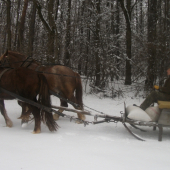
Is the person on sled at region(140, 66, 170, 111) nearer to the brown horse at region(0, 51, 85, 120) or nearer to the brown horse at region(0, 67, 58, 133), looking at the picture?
the brown horse at region(0, 51, 85, 120)

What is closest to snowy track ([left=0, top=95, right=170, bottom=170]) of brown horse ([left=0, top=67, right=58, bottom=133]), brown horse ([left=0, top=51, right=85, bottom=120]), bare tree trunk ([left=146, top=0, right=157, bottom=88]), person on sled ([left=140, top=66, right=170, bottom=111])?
brown horse ([left=0, top=67, right=58, bottom=133])

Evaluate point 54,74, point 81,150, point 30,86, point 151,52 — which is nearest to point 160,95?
point 81,150

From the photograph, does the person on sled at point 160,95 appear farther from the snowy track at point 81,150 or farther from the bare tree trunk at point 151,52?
the bare tree trunk at point 151,52

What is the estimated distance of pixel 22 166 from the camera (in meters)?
2.55

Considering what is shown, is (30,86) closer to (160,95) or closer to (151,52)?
(160,95)

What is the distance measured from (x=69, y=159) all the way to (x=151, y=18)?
9.43 metres

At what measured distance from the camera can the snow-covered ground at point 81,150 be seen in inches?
105

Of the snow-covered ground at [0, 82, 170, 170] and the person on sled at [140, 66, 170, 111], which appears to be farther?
the person on sled at [140, 66, 170, 111]

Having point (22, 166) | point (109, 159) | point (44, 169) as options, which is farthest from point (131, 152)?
point (22, 166)

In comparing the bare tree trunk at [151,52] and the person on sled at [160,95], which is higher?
the bare tree trunk at [151,52]

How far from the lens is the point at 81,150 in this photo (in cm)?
318

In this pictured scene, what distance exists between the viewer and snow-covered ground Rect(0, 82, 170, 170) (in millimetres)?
2660

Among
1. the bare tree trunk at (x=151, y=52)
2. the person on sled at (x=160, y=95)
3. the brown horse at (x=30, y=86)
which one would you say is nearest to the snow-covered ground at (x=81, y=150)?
the brown horse at (x=30, y=86)

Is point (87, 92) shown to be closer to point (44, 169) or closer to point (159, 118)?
point (159, 118)
